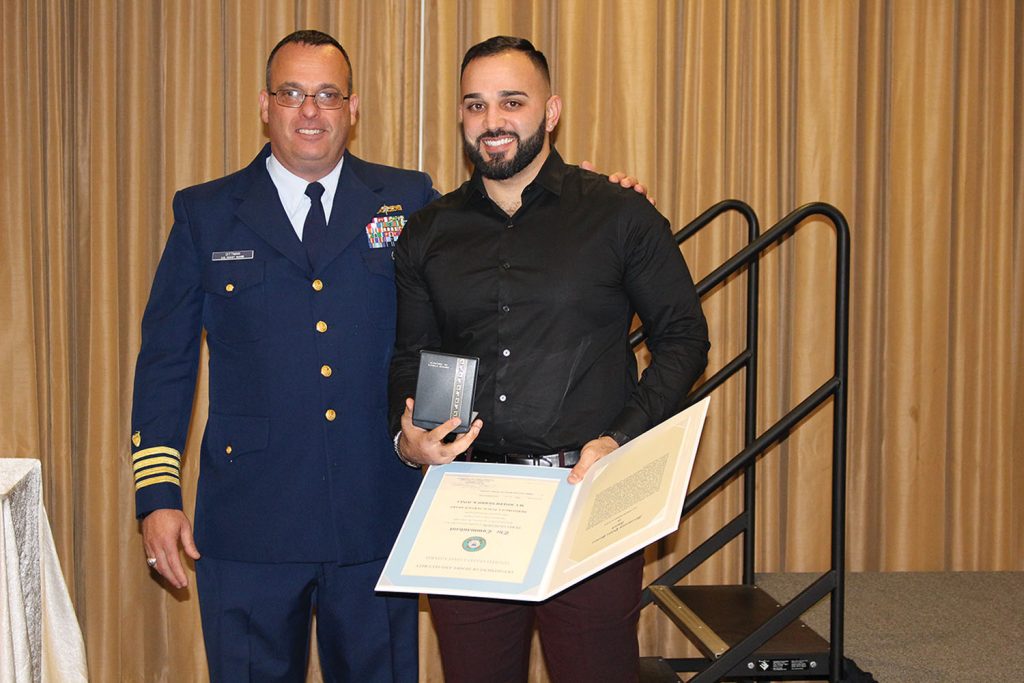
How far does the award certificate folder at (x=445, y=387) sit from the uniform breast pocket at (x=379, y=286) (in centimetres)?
35

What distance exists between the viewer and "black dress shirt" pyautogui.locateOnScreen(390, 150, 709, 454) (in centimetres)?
210

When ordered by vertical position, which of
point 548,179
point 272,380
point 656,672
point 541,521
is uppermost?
point 548,179

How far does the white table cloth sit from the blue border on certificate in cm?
114

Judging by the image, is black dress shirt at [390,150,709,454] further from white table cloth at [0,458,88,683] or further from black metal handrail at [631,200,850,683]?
white table cloth at [0,458,88,683]

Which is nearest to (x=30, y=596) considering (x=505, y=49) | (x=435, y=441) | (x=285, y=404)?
(x=285, y=404)

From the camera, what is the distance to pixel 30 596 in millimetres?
2826

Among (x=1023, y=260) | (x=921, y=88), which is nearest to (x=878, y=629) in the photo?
(x=1023, y=260)

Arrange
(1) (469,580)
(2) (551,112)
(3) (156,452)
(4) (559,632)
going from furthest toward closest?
(3) (156,452)
(2) (551,112)
(4) (559,632)
(1) (469,580)

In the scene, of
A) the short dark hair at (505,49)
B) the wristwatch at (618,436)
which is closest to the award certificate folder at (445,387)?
the wristwatch at (618,436)

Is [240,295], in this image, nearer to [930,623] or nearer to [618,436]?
[618,436]

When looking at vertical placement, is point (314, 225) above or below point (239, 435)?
above

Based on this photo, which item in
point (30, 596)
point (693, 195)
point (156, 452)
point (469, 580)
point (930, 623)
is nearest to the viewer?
point (469, 580)

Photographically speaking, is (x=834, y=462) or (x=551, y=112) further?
(x=834, y=462)

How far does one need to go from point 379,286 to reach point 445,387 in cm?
42
